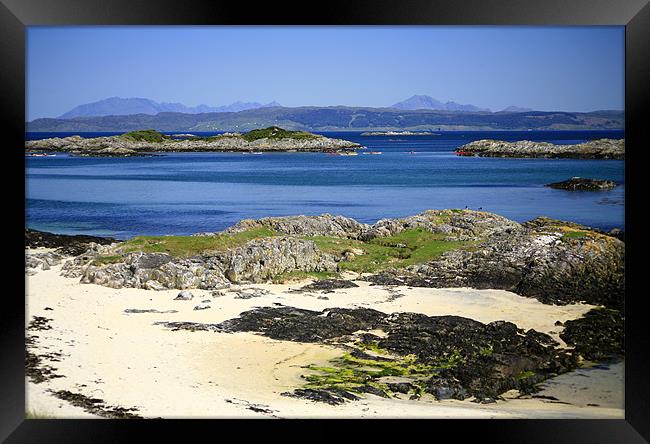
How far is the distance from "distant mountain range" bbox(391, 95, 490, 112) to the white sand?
2.38m

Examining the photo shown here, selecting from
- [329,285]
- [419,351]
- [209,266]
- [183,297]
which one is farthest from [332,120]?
[419,351]

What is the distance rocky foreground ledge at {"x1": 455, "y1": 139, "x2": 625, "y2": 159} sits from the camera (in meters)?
8.56

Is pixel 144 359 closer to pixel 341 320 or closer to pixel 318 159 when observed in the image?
pixel 341 320

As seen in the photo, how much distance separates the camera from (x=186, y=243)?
8.59 m

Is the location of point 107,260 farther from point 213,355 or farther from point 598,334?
point 598,334

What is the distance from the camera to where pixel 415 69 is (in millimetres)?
8734

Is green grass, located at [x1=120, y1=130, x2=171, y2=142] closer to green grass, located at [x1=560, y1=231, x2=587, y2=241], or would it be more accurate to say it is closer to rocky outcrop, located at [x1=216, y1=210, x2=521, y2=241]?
rocky outcrop, located at [x1=216, y1=210, x2=521, y2=241]

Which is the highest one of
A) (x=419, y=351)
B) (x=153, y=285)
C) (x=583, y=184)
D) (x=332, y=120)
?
(x=332, y=120)

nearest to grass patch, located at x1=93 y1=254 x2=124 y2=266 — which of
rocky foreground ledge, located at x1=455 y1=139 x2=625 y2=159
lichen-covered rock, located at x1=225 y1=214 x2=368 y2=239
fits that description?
lichen-covered rock, located at x1=225 y1=214 x2=368 y2=239

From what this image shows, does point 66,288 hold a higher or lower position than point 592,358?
higher

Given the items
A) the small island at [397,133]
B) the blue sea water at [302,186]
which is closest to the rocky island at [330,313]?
the blue sea water at [302,186]

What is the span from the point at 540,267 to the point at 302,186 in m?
3.39

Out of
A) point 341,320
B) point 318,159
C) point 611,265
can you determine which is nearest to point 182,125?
point 318,159
